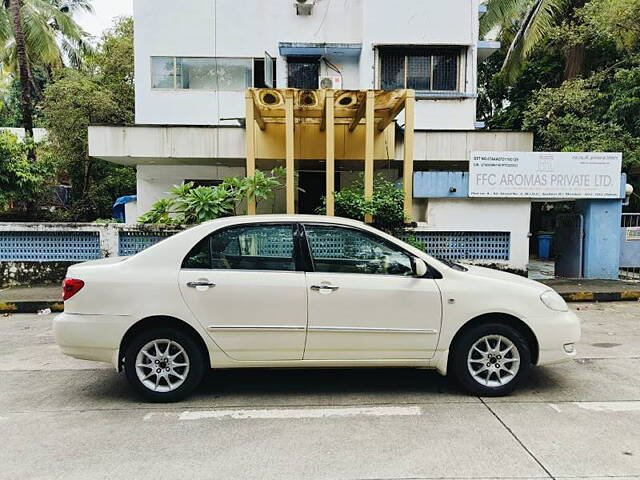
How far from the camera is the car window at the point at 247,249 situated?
167 inches

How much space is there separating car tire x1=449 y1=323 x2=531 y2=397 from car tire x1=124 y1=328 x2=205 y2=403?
7.40 ft

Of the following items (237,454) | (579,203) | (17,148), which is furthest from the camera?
(17,148)

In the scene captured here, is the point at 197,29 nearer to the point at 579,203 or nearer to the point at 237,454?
the point at 579,203

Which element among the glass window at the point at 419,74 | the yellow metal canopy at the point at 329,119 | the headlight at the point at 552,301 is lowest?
the headlight at the point at 552,301

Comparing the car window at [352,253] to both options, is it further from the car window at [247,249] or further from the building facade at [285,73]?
the building facade at [285,73]

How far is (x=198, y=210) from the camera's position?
8.98 meters

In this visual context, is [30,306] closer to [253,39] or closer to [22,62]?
[253,39]

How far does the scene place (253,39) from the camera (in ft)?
47.5

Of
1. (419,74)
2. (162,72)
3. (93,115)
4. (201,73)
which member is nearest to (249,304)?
(419,74)

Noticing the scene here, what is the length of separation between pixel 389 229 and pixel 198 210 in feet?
11.9

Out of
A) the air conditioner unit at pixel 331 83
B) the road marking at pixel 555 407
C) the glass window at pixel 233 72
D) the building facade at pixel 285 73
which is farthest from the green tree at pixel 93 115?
the road marking at pixel 555 407

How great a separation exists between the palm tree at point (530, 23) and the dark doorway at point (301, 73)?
7545mm

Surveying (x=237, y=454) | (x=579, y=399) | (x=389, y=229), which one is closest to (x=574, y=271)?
(x=389, y=229)

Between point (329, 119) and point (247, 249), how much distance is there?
236 inches
